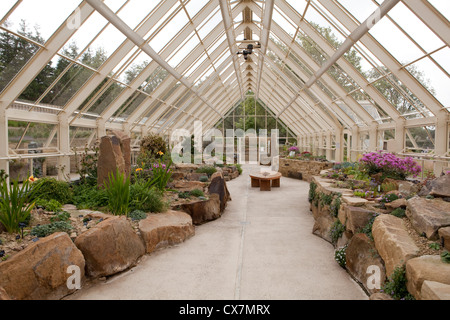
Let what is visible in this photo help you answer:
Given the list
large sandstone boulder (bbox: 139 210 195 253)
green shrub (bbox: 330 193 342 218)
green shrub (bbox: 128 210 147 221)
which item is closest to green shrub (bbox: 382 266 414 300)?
green shrub (bbox: 330 193 342 218)

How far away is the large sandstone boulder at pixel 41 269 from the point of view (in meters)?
2.95

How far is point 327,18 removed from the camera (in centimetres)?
752

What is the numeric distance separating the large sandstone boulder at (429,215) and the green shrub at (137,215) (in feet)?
12.9

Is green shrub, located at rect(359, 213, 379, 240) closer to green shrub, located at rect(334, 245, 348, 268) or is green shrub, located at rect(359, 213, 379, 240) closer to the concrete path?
green shrub, located at rect(334, 245, 348, 268)

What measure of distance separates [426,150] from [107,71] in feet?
29.9

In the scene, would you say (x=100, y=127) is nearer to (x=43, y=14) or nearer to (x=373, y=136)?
(x=43, y=14)

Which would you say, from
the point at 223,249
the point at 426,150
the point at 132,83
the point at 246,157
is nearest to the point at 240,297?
the point at 223,249

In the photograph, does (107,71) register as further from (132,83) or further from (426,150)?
(426,150)

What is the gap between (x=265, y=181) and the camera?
1077 cm

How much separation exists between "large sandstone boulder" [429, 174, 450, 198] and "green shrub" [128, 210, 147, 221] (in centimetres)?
435

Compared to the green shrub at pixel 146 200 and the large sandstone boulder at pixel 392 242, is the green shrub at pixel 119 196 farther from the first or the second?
the large sandstone boulder at pixel 392 242

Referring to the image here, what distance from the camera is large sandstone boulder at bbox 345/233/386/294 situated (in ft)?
11.0

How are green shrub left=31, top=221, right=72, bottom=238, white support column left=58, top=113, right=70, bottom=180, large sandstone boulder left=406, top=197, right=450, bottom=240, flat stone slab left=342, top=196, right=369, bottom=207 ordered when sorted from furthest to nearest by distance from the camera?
white support column left=58, top=113, right=70, bottom=180 → flat stone slab left=342, top=196, right=369, bottom=207 → green shrub left=31, top=221, right=72, bottom=238 → large sandstone boulder left=406, top=197, right=450, bottom=240

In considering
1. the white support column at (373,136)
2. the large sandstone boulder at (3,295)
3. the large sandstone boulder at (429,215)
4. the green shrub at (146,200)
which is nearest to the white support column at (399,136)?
the white support column at (373,136)
